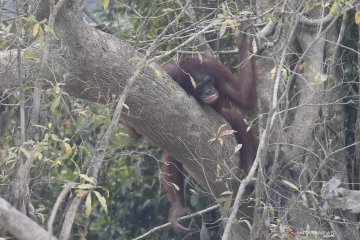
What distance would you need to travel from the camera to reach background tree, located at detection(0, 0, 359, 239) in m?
3.95

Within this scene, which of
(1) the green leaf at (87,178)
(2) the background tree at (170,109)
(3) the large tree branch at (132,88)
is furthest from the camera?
(3) the large tree branch at (132,88)

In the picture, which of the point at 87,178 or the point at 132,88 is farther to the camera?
the point at 132,88

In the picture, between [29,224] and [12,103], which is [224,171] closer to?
[12,103]

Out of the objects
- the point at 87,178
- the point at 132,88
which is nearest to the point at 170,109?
the point at 132,88

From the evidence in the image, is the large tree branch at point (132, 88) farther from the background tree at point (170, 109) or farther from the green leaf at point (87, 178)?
the green leaf at point (87, 178)

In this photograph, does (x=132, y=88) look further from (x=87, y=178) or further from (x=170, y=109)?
(x=87, y=178)

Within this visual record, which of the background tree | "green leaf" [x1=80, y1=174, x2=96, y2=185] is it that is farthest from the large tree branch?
"green leaf" [x1=80, y1=174, x2=96, y2=185]

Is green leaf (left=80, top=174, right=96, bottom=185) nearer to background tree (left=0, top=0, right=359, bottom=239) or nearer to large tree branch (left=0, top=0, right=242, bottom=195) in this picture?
background tree (left=0, top=0, right=359, bottom=239)

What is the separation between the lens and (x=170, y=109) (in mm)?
4703

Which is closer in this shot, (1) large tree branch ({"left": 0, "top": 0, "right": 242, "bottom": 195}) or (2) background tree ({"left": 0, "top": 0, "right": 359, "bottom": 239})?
(2) background tree ({"left": 0, "top": 0, "right": 359, "bottom": 239})

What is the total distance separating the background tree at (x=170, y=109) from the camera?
13.0 ft

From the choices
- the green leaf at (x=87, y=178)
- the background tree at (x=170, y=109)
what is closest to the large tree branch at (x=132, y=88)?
the background tree at (x=170, y=109)

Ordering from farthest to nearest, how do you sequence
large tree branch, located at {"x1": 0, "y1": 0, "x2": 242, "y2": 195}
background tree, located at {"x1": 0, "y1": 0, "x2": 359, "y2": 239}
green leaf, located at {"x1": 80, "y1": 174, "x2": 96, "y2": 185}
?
large tree branch, located at {"x1": 0, "y1": 0, "x2": 242, "y2": 195}, background tree, located at {"x1": 0, "y1": 0, "x2": 359, "y2": 239}, green leaf, located at {"x1": 80, "y1": 174, "x2": 96, "y2": 185}

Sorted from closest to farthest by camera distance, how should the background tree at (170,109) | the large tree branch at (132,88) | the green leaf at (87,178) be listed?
the green leaf at (87,178) < the background tree at (170,109) < the large tree branch at (132,88)
